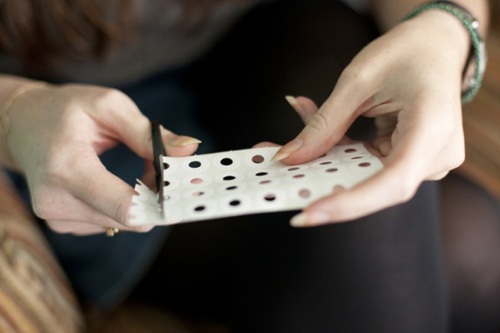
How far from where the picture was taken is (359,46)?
661 millimetres

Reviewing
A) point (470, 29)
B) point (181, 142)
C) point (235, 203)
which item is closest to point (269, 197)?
point (235, 203)

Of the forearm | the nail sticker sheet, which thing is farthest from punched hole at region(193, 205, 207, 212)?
the forearm

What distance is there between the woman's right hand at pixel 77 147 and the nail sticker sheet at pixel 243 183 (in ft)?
0.10

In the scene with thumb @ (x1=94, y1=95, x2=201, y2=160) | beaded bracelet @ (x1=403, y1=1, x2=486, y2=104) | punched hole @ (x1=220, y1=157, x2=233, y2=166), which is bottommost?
thumb @ (x1=94, y1=95, x2=201, y2=160)

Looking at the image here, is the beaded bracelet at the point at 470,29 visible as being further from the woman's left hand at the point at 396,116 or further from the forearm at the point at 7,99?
the forearm at the point at 7,99

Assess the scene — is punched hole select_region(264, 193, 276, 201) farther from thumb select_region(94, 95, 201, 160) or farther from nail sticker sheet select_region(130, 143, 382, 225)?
thumb select_region(94, 95, 201, 160)

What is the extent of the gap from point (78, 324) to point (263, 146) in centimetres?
40

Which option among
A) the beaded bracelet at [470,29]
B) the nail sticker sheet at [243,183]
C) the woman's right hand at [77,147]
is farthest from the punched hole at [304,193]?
the beaded bracelet at [470,29]

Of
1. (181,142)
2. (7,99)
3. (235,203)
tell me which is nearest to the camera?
(235,203)

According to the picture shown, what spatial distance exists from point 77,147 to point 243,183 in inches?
6.4

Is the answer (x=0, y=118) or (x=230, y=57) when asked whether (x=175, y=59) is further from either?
(x=0, y=118)

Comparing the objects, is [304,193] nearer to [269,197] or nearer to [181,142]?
[269,197]

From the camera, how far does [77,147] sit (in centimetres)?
50

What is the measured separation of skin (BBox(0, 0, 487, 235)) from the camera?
412mm
